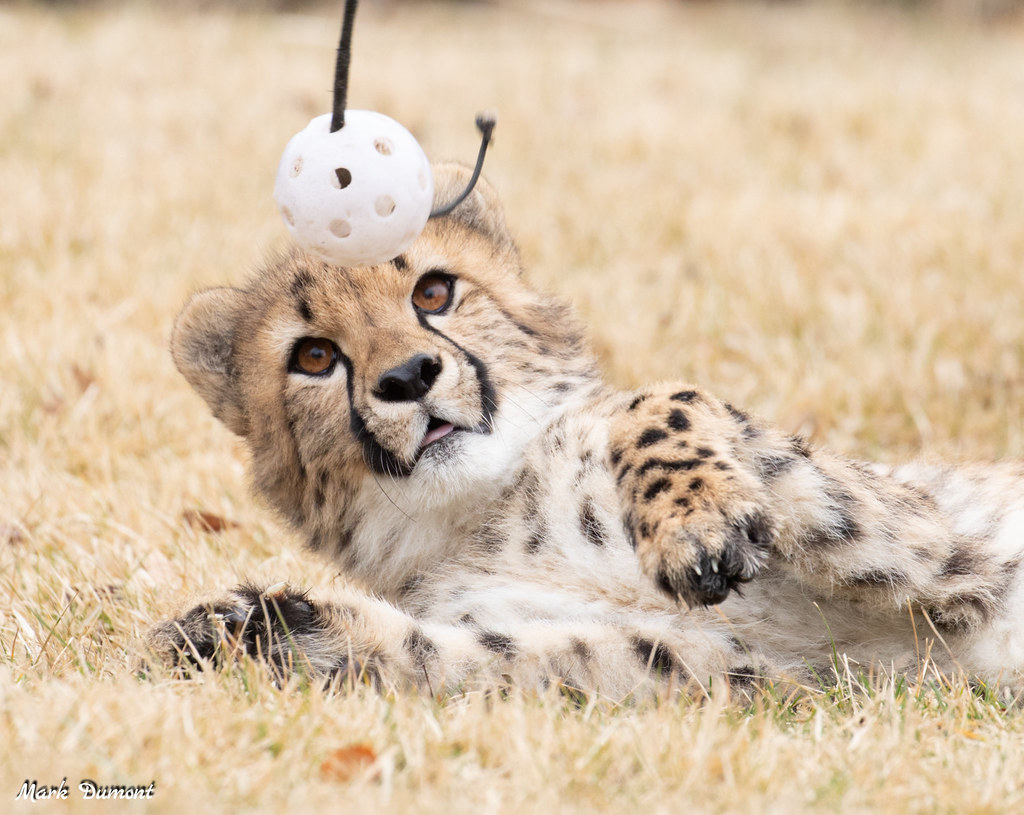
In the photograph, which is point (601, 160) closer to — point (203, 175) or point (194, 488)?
point (203, 175)

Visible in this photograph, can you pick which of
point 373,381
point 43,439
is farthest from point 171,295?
point 373,381

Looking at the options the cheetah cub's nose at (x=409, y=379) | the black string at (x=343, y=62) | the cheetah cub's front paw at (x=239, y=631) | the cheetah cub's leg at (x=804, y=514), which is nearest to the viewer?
the black string at (x=343, y=62)

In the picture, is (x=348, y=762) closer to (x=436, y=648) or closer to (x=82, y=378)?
(x=436, y=648)

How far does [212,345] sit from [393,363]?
2.54 ft

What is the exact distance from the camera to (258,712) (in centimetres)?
190

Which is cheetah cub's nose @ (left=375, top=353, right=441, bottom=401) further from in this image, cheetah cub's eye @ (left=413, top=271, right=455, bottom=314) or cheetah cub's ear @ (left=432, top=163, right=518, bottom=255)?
cheetah cub's ear @ (left=432, top=163, right=518, bottom=255)

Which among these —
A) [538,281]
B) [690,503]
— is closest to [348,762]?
[690,503]

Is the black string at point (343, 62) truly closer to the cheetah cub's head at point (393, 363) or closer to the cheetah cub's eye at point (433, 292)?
the cheetah cub's head at point (393, 363)

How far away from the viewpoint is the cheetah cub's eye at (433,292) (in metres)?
2.70

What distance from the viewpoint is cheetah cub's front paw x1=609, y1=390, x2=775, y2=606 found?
1944 mm

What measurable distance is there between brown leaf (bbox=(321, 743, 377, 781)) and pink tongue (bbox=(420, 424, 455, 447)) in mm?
777

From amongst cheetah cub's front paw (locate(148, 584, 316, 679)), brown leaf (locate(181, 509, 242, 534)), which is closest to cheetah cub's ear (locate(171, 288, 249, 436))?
brown leaf (locate(181, 509, 242, 534))

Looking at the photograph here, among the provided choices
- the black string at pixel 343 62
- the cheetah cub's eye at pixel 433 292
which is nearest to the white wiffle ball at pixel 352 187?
the black string at pixel 343 62

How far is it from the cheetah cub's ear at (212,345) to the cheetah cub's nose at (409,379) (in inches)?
27.1
